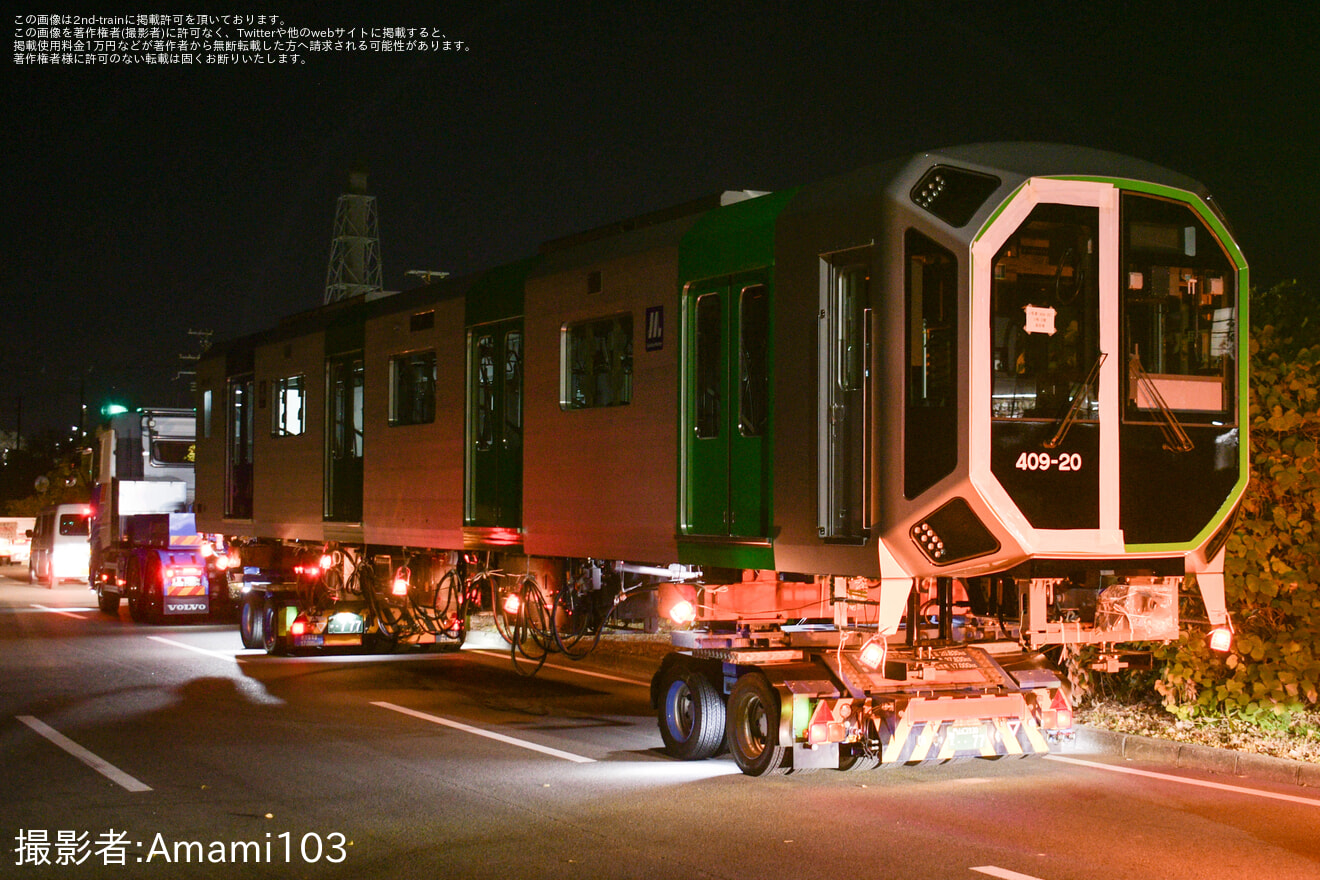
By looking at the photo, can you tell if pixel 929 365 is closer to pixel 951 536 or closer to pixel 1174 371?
pixel 951 536

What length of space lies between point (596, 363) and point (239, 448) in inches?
426

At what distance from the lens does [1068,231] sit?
30.1 ft

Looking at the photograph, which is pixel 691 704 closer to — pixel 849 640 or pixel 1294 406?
pixel 849 640

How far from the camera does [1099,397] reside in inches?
360

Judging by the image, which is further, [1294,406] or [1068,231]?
[1294,406]

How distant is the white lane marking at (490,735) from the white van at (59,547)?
22.0m

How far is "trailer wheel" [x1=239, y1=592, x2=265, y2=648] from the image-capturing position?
19.3 m

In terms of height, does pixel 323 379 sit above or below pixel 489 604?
above

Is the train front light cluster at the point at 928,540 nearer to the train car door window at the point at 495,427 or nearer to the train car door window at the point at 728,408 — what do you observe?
the train car door window at the point at 728,408

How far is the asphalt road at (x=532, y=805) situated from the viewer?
303 inches

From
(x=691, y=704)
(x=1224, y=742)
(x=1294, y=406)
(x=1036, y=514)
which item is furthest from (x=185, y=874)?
(x=1294, y=406)

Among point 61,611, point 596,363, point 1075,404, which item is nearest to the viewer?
point 1075,404

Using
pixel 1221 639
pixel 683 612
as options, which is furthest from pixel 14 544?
pixel 1221 639

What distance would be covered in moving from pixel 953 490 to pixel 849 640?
1.62 meters
